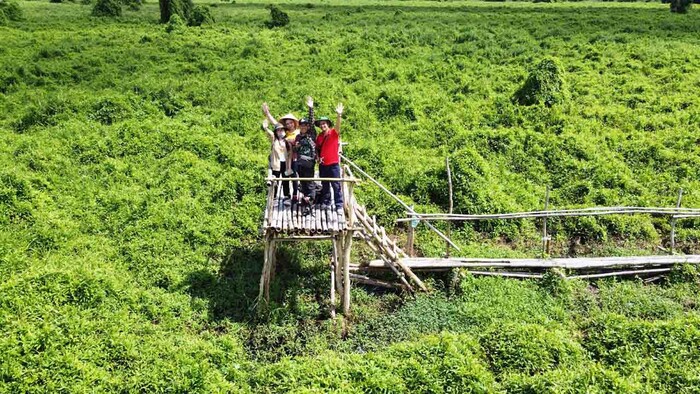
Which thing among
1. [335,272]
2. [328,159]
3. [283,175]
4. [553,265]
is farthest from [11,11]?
[553,265]

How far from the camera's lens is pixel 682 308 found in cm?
1083

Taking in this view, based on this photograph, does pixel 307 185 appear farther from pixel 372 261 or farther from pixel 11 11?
pixel 11 11

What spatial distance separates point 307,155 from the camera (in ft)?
33.3

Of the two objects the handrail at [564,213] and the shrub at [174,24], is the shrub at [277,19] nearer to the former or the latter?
the shrub at [174,24]

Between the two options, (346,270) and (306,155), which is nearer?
(346,270)

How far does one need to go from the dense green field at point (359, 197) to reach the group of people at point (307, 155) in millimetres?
1948

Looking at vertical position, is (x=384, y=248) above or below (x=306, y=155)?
below

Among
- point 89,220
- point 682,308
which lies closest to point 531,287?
point 682,308

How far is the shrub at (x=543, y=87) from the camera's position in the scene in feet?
58.7

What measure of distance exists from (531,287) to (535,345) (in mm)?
2023

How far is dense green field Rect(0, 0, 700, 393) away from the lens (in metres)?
8.96

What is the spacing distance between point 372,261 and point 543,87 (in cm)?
983

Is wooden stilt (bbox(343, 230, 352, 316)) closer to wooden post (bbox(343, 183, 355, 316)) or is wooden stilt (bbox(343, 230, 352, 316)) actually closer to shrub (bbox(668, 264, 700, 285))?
wooden post (bbox(343, 183, 355, 316))

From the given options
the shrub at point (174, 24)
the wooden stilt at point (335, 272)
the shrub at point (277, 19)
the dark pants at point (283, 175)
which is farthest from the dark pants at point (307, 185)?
the shrub at point (277, 19)
